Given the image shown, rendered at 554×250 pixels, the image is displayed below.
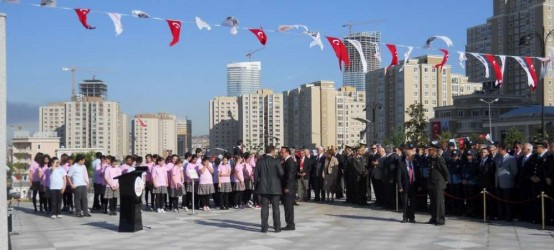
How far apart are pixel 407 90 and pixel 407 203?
104 meters

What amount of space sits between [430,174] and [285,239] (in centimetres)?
392

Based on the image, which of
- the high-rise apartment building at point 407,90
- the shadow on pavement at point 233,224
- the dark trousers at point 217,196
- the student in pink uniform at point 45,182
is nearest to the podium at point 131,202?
the shadow on pavement at point 233,224

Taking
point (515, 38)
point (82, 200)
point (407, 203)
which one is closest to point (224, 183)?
point (82, 200)

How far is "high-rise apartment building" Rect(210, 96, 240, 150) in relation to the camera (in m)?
147

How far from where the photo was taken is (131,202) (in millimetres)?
13164

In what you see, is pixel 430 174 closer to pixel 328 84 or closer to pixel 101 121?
pixel 328 84

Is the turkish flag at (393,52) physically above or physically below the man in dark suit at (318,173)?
above

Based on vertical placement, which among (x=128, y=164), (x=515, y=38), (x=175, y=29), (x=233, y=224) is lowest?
(x=233, y=224)

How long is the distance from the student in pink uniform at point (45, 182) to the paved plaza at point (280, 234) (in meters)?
1.21

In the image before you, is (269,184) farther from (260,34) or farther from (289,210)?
(260,34)

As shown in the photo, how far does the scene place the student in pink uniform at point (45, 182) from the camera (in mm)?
17091

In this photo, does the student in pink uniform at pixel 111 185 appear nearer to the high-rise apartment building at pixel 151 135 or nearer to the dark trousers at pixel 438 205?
the dark trousers at pixel 438 205

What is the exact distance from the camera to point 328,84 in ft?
412

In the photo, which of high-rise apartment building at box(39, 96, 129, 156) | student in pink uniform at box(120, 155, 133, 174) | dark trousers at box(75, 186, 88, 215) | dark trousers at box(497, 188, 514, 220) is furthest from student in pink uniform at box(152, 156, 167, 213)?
high-rise apartment building at box(39, 96, 129, 156)
